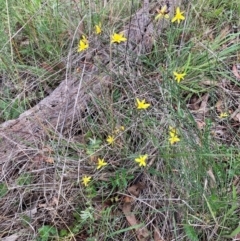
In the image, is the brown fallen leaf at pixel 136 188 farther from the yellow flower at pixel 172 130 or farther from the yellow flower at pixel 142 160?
the yellow flower at pixel 172 130

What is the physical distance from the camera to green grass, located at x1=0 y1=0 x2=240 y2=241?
165 centimetres

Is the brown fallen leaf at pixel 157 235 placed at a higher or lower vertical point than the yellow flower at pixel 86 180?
lower

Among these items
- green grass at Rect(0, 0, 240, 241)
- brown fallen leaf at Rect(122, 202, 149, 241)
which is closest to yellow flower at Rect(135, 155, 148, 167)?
green grass at Rect(0, 0, 240, 241)

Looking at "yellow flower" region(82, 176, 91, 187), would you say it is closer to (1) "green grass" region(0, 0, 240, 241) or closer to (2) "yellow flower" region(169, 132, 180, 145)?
(1) "green grass" region(0, 0, 240, 241)

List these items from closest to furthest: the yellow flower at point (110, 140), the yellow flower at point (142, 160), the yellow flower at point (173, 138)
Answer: the yellow flower at point (173, 138) < the yellow flower at point (142, 160) < the yellow flower at point (110, 140)

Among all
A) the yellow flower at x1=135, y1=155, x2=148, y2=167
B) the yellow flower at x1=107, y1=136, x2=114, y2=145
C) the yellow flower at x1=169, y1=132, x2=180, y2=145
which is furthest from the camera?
the yellow flower at x1=107, y1=136, x2=114, y2=145

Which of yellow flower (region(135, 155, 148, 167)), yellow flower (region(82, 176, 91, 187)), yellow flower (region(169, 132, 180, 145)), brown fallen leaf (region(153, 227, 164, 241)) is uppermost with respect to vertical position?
yellow flower (region(169, 132, 180, 145))

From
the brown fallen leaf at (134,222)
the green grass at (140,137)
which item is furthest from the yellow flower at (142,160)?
the brown fallen leaf at (134,222)

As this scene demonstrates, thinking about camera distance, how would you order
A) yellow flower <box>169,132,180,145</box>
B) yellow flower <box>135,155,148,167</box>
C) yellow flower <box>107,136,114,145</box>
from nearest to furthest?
1. yellow flower <box>169,132,180,145</box>
2. yellow flower <box>135,155,148,167</box>
3. yellow flower <box>107,136,114,145</box>

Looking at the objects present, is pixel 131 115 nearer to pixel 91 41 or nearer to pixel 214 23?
pixel 91 41

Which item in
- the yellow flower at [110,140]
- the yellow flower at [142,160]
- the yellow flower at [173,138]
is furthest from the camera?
the yellow flower at [110,140]

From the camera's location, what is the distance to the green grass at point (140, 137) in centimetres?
165

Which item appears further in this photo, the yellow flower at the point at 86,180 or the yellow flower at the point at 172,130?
the yellow flower at the point at 86,180

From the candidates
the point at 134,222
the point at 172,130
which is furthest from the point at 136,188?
the point at 172,130
